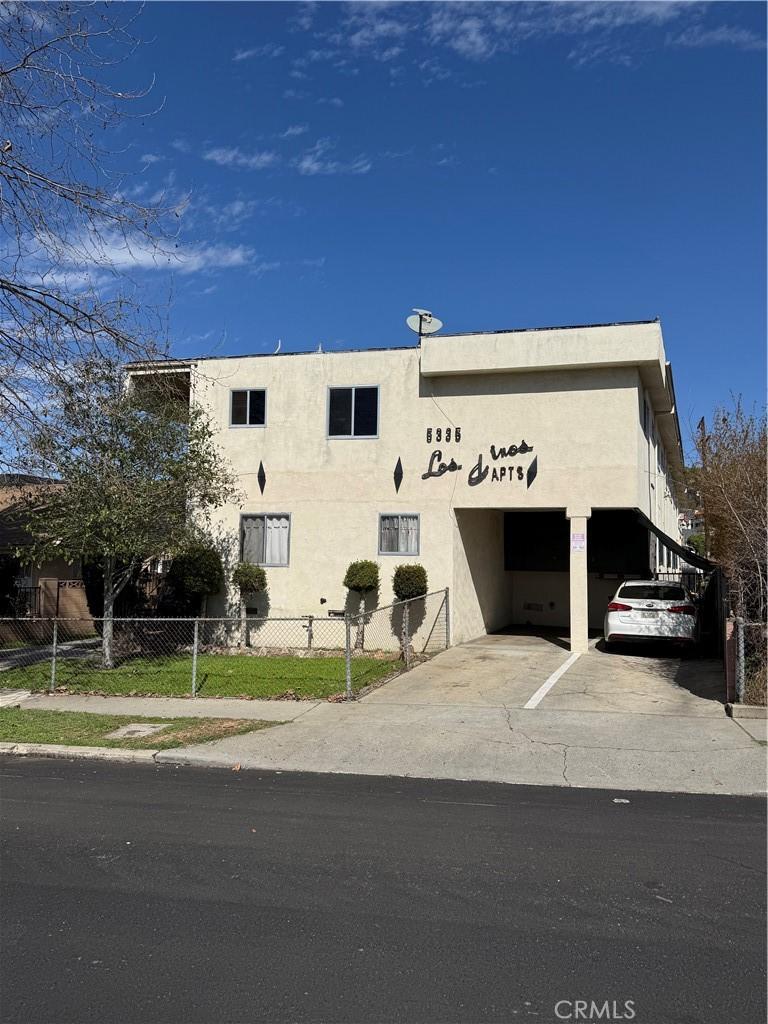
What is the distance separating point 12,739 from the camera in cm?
933

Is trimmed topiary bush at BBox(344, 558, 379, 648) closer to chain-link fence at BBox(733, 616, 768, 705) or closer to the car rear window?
the car rear window

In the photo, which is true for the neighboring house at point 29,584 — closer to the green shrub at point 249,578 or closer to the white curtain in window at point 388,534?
the green shrub at point 249,578

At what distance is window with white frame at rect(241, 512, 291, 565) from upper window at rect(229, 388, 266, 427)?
87.2 inches

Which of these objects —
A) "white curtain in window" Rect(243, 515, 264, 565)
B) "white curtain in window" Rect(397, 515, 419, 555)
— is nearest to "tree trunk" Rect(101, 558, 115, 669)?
"white curtain in window" Rect(243, 515, 264, 565)

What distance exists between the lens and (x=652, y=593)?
15.6m

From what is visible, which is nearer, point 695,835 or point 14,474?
point 695,835

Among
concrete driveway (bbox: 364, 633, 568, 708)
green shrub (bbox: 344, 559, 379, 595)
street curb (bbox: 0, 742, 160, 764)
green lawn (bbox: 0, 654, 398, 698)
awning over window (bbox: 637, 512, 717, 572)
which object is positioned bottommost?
street curb (bbox: 0, 742, 160, 764)

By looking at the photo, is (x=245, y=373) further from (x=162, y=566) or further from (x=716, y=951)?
(x=716, y=951)

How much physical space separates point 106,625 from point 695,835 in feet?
37.0

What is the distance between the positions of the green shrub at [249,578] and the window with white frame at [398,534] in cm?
277

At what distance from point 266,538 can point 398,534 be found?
3121 mm

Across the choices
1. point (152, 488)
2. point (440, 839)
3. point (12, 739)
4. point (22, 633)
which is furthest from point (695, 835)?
point (22, 633)

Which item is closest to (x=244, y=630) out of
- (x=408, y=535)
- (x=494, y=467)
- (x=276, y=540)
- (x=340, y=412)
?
(x=276, y=540)

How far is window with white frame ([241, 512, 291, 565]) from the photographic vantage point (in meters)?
18.0
